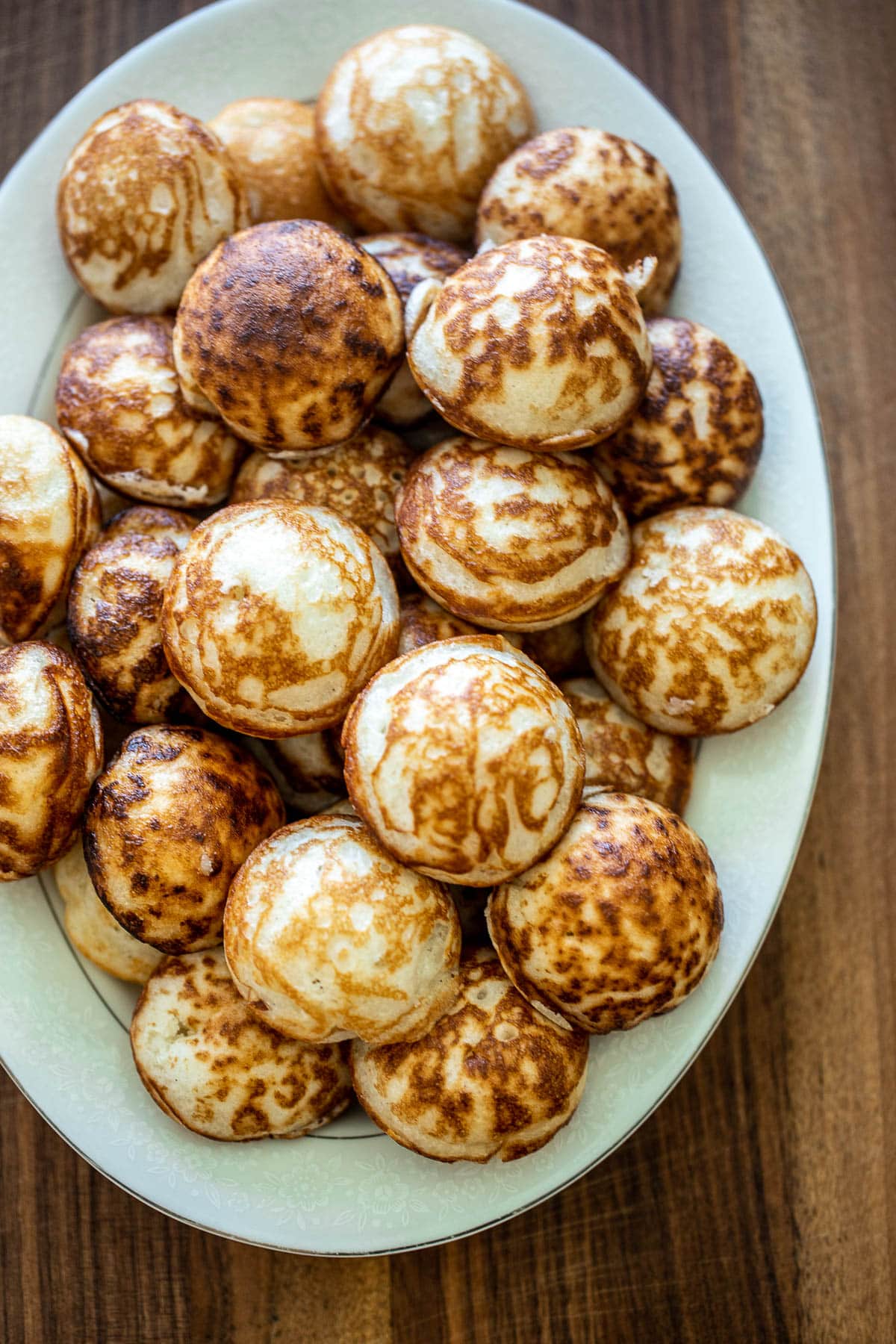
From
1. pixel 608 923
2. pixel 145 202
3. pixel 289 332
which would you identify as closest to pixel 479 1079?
pixel 608 923

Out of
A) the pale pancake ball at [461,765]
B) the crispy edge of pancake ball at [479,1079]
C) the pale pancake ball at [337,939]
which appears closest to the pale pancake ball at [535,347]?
the pale pancake ball at [461,765]

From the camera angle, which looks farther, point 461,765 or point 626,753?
point 626,753

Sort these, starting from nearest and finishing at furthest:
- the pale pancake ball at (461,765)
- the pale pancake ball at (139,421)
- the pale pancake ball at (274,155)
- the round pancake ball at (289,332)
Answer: the pale pancake ball at (461,765)
the round pancake ball at (289,332)
the pale pancake ball at (139,421)
the pale pancake ball at (274,155)

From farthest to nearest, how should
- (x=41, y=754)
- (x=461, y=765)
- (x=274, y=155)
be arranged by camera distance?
(x=274, y=155), (x=41, y=754), (x=461, y=765)

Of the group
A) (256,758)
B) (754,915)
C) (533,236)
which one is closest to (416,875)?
(256,758)

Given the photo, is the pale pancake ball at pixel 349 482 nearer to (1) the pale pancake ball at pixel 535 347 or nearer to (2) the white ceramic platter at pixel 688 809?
(1) the pale pancake ball at pixel 535 347

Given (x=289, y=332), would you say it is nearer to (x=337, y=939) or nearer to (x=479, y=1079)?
(x=337, y=939)

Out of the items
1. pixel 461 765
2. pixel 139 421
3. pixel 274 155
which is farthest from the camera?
pixel 274 155

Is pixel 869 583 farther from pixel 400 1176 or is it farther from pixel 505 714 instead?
pixel 400 1176
